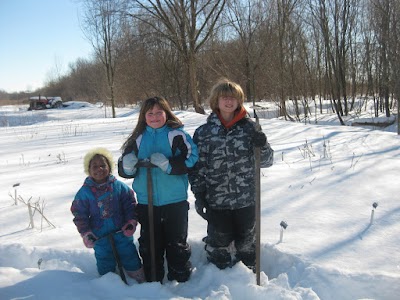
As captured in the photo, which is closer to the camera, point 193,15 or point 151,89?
point 193,15

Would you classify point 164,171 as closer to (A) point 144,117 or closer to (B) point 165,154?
(B) point 165,154

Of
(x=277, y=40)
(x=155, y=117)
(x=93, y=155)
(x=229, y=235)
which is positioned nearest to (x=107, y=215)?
(x=93, y=155)

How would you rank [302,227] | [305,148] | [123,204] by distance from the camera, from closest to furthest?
[123,204], [302,227], [305,148]

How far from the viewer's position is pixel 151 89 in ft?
86.7

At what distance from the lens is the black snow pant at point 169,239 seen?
2518 mm

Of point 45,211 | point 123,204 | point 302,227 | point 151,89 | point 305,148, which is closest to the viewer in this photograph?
point 123,204

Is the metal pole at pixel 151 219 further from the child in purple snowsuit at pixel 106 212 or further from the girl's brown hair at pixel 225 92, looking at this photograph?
the girl's brown hair at pixel 225 92

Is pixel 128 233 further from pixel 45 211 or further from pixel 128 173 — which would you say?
pixel 45 211

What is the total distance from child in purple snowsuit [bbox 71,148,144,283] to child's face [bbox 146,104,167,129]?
1.57 ft

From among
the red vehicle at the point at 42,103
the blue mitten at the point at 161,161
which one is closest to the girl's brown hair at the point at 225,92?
the blue mitten at the point at 161,161

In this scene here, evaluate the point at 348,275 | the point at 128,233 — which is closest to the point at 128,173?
the point at 128,233

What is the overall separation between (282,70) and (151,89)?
46.7 ft

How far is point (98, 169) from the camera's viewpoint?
2555 mm

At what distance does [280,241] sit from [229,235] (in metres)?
0.51
